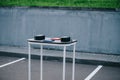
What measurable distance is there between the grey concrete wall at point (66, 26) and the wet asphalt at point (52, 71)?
3.85 ft

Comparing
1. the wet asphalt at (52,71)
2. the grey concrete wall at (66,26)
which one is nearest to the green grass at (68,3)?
the grey concrete wall at (66,26)

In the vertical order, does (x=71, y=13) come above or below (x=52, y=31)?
above

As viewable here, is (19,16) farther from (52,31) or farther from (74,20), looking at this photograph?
(74,20)

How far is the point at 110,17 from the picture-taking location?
880cm

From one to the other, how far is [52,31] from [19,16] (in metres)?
1.50

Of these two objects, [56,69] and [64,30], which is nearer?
[56,69]

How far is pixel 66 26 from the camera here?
941 cm

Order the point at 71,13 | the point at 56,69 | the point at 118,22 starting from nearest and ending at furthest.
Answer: the point at 56,69
the point at 118,22
the point at 71,13

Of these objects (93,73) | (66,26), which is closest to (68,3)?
(66,26)

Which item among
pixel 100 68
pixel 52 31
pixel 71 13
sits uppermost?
pixel 71 13

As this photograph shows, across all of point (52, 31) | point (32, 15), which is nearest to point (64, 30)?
point (52, 31)

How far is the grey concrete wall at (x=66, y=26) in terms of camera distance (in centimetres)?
884

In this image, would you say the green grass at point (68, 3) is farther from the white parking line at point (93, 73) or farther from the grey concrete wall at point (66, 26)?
the white parking line at point (93, 73)

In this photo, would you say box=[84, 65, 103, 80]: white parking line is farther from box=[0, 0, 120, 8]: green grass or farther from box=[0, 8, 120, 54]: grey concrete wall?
box=[0, 0, 120, 8]: green grass
